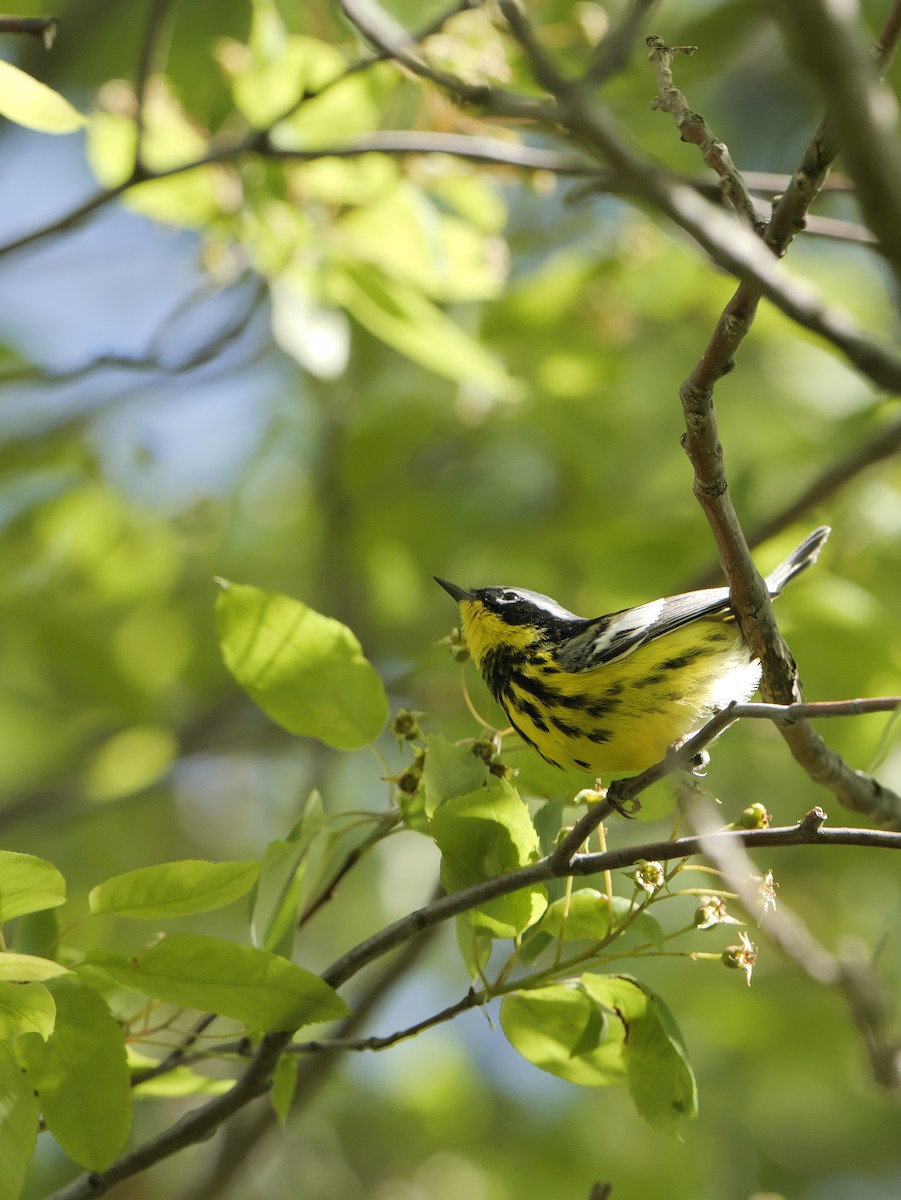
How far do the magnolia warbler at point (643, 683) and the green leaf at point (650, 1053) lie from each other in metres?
0.75

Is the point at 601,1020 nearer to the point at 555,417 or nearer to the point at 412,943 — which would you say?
the point at 412,943

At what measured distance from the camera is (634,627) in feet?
9.36

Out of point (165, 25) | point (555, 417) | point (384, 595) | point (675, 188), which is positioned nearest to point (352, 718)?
point (675, 188)

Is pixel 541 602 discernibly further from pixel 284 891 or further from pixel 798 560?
pixel 284 891

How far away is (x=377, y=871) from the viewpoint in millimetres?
5879

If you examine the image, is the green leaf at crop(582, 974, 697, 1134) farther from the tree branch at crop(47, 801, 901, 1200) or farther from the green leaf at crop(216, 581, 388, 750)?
the green leaf at crop(216, 581, 388, 750)

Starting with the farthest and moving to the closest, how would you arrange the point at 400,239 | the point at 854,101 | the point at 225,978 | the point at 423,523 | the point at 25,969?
1. the point at 423,523
2. the point at 400,239
3. the point at 225,978
4. the point at 25,969
5. the point at 854,101

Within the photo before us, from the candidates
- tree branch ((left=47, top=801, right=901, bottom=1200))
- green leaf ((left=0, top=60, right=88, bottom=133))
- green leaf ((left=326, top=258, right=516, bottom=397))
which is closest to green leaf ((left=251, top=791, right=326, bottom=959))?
tree branch ((left=47, top=801, right=901, bottom=1200))

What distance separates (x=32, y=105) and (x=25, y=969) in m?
1.28

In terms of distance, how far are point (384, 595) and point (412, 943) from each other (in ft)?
5.01

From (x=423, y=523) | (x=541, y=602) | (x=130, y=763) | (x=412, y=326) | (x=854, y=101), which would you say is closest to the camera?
(x=854, y=101)

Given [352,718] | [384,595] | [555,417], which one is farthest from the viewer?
[384,595]

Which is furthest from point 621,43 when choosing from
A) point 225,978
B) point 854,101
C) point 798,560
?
point 225,978

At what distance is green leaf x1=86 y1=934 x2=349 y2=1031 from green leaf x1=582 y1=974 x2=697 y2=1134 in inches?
15.8
